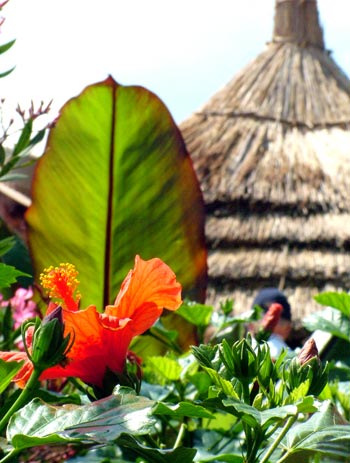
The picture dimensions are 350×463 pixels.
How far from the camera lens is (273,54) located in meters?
6.57

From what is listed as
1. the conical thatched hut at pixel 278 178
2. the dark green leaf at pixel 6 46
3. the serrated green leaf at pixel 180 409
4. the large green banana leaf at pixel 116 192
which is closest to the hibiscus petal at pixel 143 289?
the serrated green leaf at pixel 180 409

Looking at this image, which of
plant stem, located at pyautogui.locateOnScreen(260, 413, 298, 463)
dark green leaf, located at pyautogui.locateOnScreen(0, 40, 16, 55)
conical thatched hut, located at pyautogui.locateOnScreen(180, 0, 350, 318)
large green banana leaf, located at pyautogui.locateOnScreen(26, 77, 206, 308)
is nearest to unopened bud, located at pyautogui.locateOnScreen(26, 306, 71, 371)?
plant stem, located at pyautogui.locateOnScreen(260, 413, 298, 463)

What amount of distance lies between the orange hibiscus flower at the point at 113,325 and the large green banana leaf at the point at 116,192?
624mm

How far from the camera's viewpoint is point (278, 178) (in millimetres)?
5504

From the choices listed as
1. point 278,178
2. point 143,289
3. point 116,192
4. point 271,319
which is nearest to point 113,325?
point 143,289

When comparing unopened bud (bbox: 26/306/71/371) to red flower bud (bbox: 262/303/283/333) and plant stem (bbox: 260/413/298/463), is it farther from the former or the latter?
red flower bud (bbox: 262/303/283/333)

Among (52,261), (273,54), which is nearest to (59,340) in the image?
(52,261)

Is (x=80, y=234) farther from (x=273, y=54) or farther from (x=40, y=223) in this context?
(x=273, y=54)

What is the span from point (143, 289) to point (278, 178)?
5047 millimetres

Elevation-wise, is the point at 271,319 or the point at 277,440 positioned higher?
the point at 277,440

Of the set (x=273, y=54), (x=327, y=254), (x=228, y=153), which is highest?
(x=273, y=54)

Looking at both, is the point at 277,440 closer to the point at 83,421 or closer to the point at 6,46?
the point at 83,421

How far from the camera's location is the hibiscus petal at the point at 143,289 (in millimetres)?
512

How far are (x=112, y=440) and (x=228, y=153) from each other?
17.8 feet
